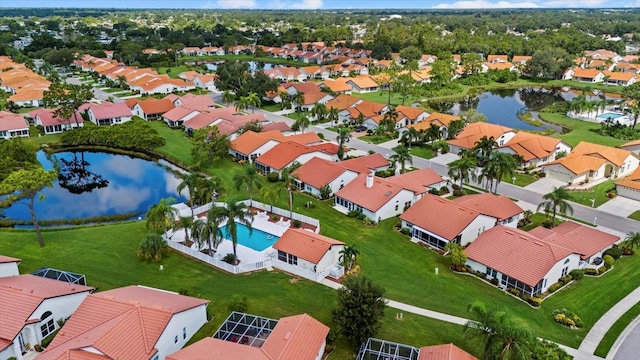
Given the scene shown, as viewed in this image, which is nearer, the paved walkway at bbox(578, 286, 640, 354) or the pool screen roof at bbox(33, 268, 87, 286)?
the paved walkway at bbox(578, 286, 640, 354)

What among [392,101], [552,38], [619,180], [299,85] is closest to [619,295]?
[619,180]

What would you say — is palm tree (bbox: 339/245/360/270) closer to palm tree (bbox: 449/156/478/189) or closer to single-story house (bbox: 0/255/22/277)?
palm tree (bbox: 449/156/478/189)

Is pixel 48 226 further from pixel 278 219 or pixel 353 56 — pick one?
pixel 353 56

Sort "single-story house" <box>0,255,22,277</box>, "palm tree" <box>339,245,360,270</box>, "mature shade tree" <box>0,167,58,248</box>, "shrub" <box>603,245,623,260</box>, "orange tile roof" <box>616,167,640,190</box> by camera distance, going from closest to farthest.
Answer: "single-story house" <box>0,255,22,277</box> → "palm tree" <box>339,245,360,270</box> → "mature shade tree" <box>0,167,58,248</box> → "shrub" <box>603,245,623,260</box> → "orange tile roof" <box>616,167,640,190</box>

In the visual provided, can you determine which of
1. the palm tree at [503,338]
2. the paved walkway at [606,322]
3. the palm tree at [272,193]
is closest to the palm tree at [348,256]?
the palm tree at [272,193]

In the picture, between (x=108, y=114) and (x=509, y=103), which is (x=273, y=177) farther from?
(x=509, y=103)

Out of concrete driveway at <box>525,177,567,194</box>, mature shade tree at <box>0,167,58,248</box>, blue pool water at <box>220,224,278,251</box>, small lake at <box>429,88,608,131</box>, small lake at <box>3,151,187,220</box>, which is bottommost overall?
small lake at <box>429,88,608,131</box>

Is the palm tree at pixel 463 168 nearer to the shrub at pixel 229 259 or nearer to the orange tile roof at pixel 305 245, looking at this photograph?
the orange tile roof at pixel 305 245

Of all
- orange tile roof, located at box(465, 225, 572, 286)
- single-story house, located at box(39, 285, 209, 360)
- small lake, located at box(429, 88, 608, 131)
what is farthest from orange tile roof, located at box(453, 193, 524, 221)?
small lake, located at box(429, 88, 608, 131)

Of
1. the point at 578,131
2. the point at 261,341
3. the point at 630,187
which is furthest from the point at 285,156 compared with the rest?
the point at 578,131
